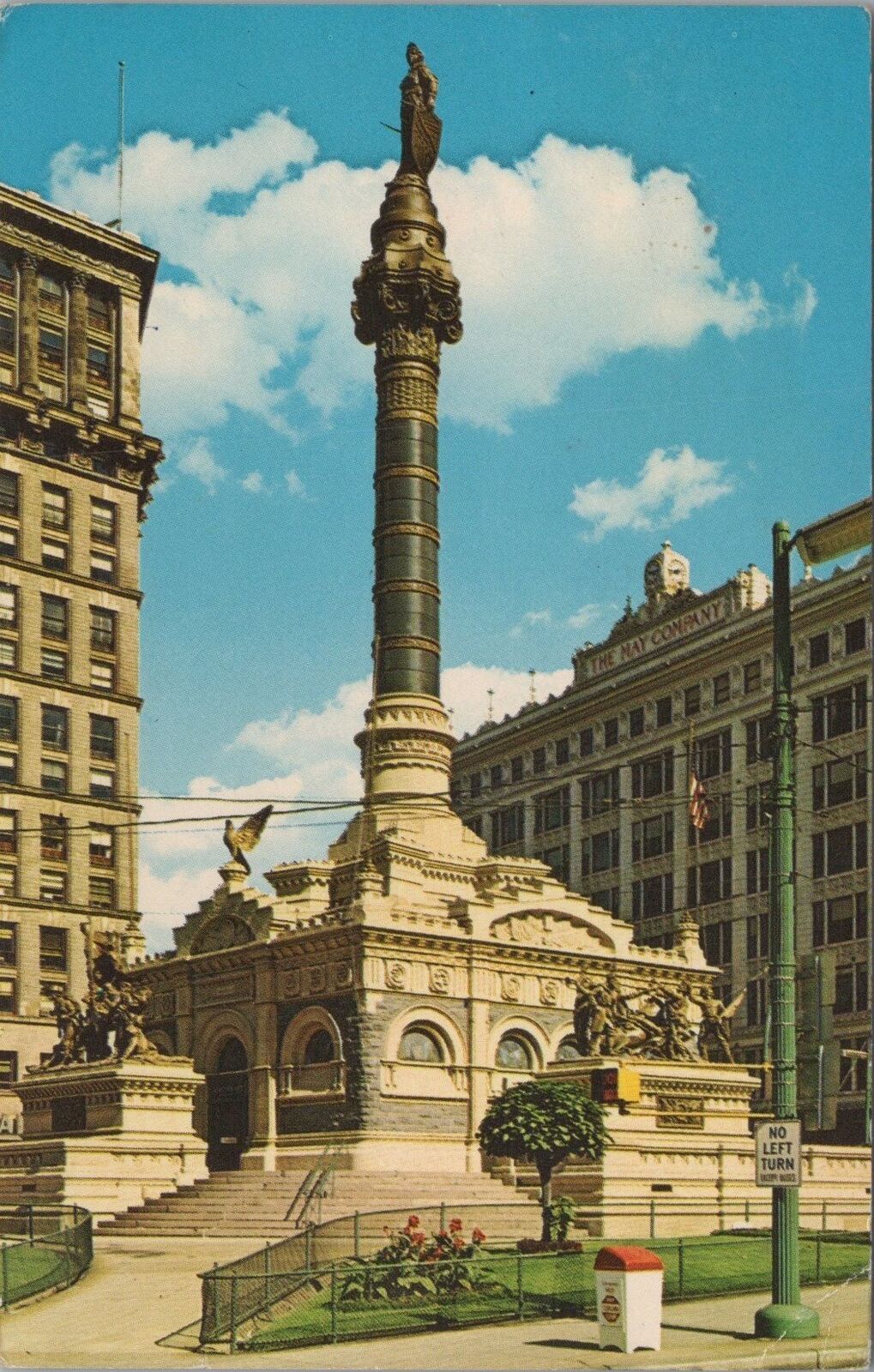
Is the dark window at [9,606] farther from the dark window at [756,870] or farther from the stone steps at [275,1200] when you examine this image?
the stone steps at [275,1200]

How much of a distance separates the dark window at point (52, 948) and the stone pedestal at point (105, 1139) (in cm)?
2024

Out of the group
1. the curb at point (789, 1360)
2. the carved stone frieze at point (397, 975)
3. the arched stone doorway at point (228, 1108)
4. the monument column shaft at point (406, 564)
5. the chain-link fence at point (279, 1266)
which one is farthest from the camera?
the monument column shaft at point (406, 564)

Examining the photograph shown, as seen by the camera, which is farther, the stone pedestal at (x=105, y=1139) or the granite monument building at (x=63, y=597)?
the granite monument building at (x=63, y=597)

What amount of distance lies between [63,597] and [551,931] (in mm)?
29948

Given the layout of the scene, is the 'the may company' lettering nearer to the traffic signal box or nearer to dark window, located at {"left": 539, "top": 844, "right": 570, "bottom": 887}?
dark window, located at {"left": 539, "top": 844, "right": 570, "bottom": 887}

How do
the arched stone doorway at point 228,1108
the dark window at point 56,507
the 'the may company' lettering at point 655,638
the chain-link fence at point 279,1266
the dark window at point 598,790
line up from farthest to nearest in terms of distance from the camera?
the dark window at point 598,790, the 'the may company' lettering at point 655,638, the dark window at point 56,507, the arched stone doorway at point 228,1108, the chain-link fence at point 279,1266

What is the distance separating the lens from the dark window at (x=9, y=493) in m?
76.4

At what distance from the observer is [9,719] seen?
75.2 meters

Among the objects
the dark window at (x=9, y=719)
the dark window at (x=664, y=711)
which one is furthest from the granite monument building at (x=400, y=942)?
the dark window at (x=664, y=711)

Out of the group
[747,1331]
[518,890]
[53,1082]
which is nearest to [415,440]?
[518,890]

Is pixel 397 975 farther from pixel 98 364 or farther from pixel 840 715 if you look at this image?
pixel 98 364

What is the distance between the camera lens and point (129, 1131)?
49.7 metres

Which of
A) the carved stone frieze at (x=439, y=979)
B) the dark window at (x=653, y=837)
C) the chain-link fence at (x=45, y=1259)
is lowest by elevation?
the chain-link fence at (x=45, y=1259)

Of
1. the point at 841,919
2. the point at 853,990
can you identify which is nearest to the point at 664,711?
the point at 841,919
